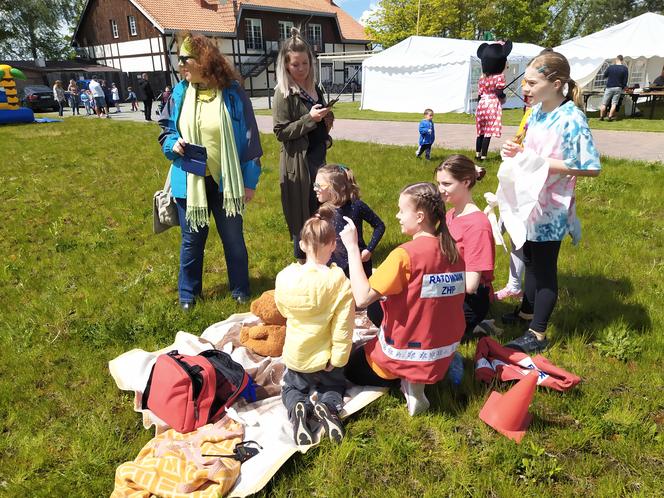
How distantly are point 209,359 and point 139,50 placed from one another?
4051 cm

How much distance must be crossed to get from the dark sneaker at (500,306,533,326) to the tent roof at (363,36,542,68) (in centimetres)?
1997

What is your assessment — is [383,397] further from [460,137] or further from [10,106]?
[10,106]

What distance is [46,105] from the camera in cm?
2866

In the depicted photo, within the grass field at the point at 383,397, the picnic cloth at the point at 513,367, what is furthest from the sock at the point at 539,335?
the picnic cloth at the point at 513,367

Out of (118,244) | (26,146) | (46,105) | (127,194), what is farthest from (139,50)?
(118,244)

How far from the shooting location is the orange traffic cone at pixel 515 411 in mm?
2686

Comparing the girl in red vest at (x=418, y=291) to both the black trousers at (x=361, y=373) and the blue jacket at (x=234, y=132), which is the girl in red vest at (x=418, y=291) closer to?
the black trousers at (x=361, y=373)

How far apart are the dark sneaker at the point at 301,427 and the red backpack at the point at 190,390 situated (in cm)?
45

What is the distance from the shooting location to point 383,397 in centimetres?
310

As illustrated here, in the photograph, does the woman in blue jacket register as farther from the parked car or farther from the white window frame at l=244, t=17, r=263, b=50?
the white window frame at l=244, t=17, r=263, b=50

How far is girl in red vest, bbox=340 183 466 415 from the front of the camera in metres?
2.61

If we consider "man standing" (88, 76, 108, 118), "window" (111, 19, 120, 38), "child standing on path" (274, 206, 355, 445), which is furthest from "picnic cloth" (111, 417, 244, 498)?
"window" (111, 19, 120, 38)

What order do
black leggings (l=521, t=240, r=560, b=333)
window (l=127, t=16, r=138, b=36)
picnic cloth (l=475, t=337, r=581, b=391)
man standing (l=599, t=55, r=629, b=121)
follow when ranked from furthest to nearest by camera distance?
window (l=127, t=16, r=138, b=36) < man standing (l=599, t=55, r=629, b=121) < black leggings (l=521, t=240, r=560, b=333) < picnic cloth (l=475, t=337, r=581, b=391)

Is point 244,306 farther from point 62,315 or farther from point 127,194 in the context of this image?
point 127,194
